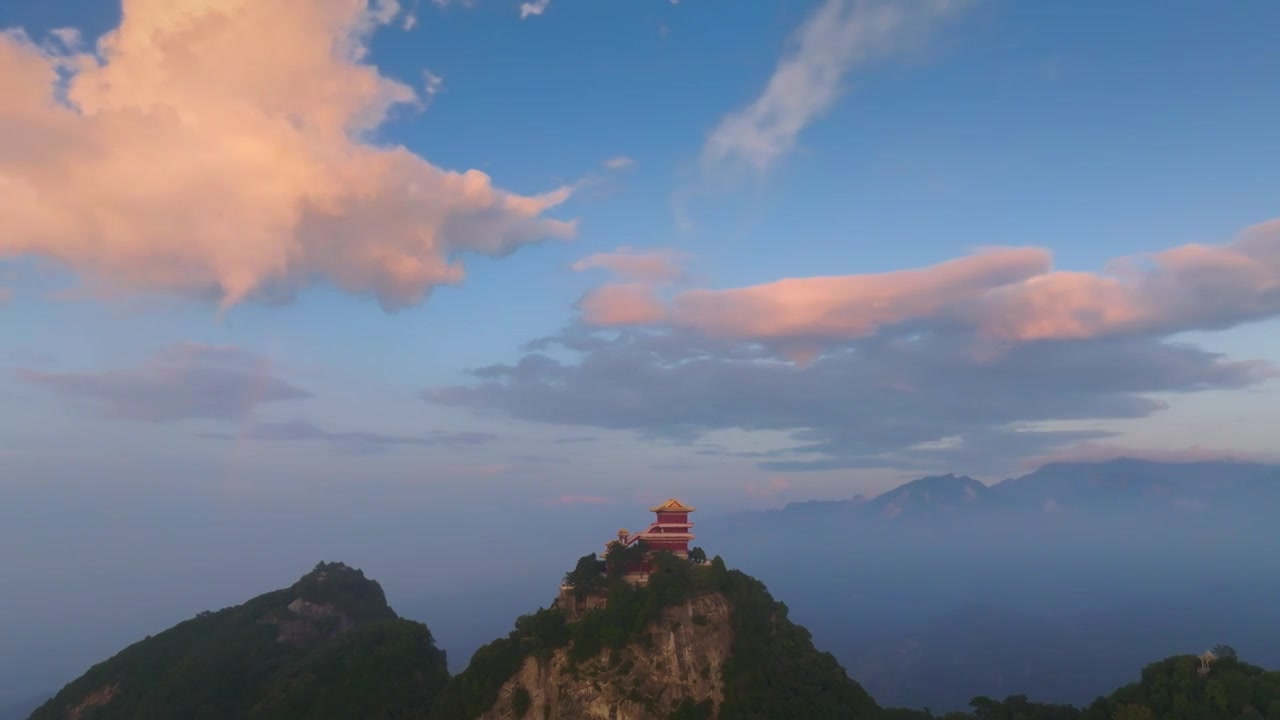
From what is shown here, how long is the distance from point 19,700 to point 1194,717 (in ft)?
746

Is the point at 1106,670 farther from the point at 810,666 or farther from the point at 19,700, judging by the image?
the point at 19,700

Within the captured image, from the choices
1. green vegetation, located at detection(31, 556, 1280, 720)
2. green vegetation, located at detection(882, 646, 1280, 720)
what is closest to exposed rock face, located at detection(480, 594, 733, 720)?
green vegetation, located at detection(31, 556, 1280, 720)

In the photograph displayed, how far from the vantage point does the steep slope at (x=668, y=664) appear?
40.1 meters

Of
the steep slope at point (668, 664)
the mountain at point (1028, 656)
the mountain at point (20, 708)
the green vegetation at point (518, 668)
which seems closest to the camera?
the green vegetation at point (518, 668)

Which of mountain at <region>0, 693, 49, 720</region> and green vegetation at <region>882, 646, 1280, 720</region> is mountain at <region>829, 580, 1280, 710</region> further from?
mountain at <region>0, 693, 49, 720</region>

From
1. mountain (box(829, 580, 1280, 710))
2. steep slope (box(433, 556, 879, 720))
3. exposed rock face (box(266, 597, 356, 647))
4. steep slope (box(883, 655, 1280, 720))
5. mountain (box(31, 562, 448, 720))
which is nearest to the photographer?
steep slope (box(883, 655, 1280, 720))

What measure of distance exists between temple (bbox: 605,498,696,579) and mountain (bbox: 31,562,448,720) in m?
17.1

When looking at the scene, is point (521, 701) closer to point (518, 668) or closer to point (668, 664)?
point (518, 668)

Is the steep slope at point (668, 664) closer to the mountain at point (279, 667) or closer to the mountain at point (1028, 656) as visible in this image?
the mountain at point (279, 667)

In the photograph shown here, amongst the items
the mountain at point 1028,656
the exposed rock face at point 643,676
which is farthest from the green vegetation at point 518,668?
the mountain at point 1028,656

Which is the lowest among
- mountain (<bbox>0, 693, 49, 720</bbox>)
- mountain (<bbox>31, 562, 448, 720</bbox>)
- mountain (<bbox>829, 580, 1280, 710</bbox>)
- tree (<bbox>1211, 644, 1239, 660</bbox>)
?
mountain (<bbox>0, 693, 49, 720</bbox>)

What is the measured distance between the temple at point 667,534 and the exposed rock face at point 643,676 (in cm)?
552

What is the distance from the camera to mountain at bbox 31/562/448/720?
49062 millimetres

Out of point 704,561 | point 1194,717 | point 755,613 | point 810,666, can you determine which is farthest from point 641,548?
point 1194,717
